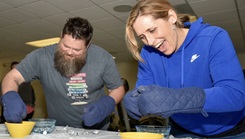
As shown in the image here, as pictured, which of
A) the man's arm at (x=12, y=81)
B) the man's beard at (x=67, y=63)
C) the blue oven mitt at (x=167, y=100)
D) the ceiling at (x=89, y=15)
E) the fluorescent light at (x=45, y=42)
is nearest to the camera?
the blue oven mitt at (x=167, y=100)

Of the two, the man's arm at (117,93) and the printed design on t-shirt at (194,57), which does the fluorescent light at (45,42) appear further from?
the printed design on t-shirt at (194,57)

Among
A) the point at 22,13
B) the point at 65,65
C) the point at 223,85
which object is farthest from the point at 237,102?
the point at 22,13

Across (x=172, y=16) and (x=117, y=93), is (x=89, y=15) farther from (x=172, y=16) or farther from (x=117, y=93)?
(x=172, y=16)

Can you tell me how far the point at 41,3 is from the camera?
3508 mm

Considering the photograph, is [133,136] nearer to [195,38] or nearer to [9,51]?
[195,38]

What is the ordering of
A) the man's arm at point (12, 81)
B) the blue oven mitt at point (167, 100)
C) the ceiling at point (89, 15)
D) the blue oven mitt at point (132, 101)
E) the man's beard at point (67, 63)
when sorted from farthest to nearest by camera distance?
the ceiling at point (89, 15), the man's beard at point (67, 63), the man's arm at point (12, 81), the blue oven mitt at point (132, 101), the blue oven mitt at point (167, 100)

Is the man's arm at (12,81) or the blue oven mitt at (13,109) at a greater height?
the man's arm at (12,81)

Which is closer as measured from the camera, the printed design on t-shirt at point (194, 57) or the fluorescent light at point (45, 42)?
the printed design on t-shirt at point (194, 57)

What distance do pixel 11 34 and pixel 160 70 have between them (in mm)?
5008

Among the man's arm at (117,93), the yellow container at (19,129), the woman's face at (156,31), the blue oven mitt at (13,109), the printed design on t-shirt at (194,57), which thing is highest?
the woman's face at (156,31)

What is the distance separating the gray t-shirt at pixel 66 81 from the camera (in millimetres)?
1588

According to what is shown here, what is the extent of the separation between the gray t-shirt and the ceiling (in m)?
1.97

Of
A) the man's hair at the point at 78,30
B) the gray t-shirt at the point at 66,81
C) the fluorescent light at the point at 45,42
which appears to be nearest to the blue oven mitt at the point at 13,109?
the gray t-shirt at the point at 66,81

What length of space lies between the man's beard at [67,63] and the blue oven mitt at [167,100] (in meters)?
0.96
